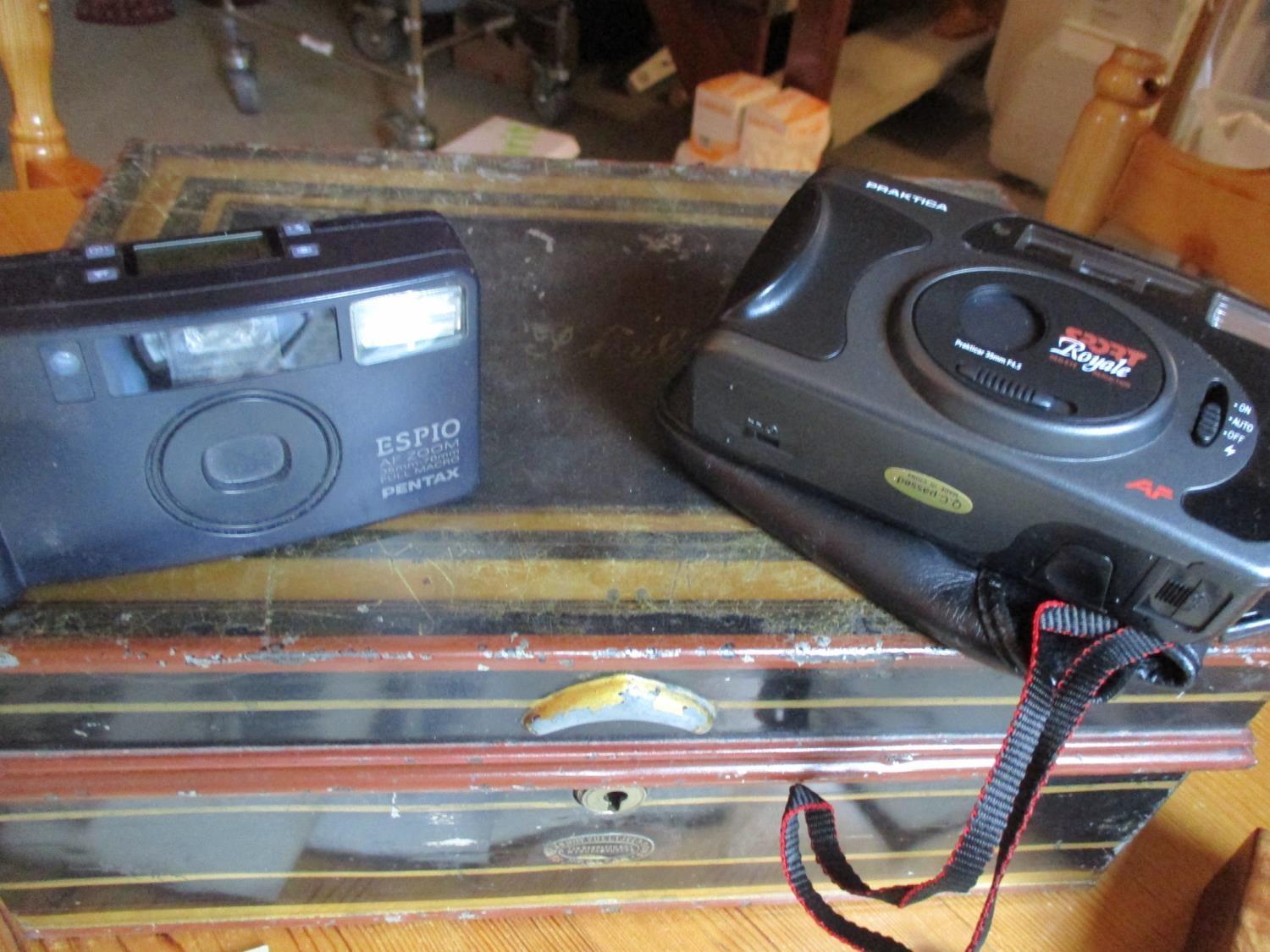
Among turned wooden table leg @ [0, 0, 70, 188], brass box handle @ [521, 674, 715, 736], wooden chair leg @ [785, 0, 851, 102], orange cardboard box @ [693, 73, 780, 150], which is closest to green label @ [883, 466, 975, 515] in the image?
brass box handle @ [521, 674, 715, 736]

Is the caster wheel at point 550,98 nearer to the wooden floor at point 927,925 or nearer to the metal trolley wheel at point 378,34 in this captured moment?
the metal trolley wheel at point 378,34

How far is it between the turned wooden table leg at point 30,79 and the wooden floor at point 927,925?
25.9 inches

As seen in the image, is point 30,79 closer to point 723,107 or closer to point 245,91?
point 723,107

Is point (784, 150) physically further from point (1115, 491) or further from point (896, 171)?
point (1115, 491)

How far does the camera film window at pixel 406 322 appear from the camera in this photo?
418 millimetres

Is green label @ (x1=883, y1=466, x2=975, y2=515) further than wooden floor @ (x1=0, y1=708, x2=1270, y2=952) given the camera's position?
No

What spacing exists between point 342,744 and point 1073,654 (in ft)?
1.10

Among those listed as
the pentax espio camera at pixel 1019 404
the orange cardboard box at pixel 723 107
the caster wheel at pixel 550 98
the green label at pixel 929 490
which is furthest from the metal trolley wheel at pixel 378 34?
the green label at pixel 929 490

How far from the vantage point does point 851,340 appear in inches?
18.3

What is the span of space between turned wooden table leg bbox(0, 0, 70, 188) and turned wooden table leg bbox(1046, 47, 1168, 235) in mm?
799

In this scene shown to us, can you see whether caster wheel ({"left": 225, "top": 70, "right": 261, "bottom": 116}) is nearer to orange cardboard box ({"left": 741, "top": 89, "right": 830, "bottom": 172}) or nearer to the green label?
orange cardboard box ({"left": 741, "top": 89, "right": 830, "bottom": 172})

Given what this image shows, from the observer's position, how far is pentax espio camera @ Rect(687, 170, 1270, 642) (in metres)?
0.42

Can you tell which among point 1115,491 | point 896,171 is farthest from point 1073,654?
Result: point 896,171

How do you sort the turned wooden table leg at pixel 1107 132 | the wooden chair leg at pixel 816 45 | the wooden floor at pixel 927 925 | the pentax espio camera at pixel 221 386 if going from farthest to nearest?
the wooden chair leg at pixel 816 45 → the turned wooden table leg at pixel 1107 132 → the wooden floor at pixel 927 925 → the pentax espio camera at pixel 221 386
